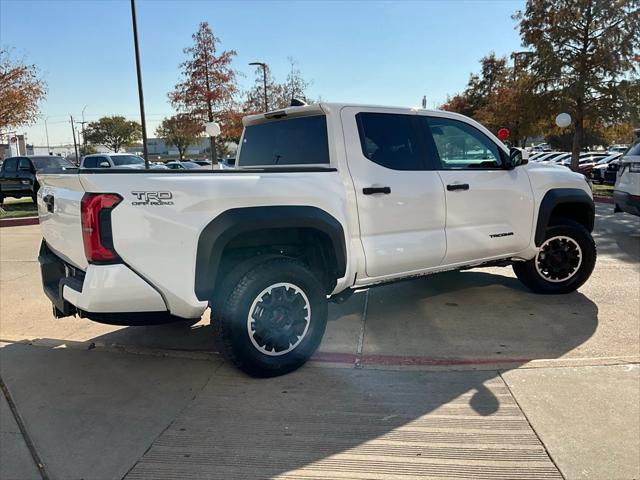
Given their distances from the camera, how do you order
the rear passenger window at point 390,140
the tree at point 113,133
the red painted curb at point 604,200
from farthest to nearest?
the tree at point 113,133 → the red painted curb at point 604,200 → the rear passenger window at point 390,140

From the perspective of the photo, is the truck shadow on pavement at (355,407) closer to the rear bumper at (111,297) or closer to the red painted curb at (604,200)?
the rear bumper at (111,297)

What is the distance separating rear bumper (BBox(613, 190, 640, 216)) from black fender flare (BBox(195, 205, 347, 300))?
6.85 meters

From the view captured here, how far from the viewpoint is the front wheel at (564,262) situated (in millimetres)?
5312

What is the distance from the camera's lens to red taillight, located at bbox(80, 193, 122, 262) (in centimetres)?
287

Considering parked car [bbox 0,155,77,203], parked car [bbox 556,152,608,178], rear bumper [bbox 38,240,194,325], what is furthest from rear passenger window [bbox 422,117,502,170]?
parked car [bbox 556,152,608,178]

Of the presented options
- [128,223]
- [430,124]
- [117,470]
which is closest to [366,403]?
[117,470]

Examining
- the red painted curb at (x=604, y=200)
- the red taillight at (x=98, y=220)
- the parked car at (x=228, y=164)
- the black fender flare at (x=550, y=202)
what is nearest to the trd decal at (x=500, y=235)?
the black fender flare at (x=550, y=202)

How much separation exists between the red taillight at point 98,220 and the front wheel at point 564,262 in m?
4.28

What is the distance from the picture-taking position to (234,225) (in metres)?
3.21

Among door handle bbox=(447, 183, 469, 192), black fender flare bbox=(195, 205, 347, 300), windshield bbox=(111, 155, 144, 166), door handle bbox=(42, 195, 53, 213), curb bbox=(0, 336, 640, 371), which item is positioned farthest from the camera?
windshield bbox=(111, 155, 144, 166)

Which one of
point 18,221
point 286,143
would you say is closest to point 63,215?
point 286,143

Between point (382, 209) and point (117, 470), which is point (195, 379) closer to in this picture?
point (117, 470)

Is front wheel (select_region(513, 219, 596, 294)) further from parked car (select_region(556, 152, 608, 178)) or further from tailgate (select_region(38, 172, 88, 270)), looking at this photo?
parked car (select_region(556, 152, 608, 178))

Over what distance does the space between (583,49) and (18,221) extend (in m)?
19.1
